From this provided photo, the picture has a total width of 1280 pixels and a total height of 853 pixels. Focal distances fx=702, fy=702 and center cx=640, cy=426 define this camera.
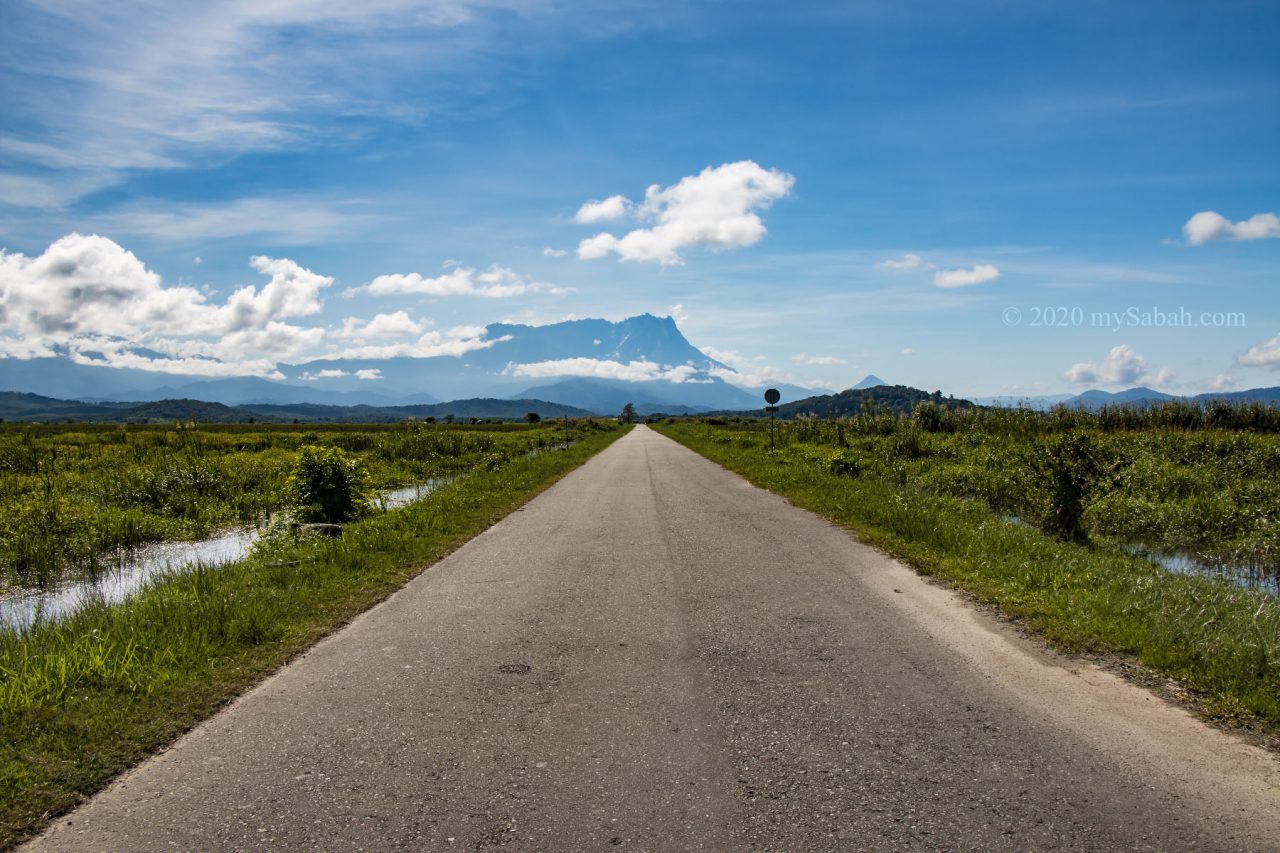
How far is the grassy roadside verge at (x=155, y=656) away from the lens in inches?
167

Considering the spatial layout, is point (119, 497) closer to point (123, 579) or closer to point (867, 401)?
point (123, 579)

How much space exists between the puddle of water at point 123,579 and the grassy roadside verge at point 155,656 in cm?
115

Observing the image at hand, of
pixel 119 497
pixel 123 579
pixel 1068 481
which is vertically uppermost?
pixel 1068 481

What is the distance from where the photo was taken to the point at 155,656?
19.4 ft

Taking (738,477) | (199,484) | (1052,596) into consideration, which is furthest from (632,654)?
(199,484)

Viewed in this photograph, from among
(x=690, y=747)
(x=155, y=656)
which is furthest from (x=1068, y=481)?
(x=155, y=656)

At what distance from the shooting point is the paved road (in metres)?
3.56

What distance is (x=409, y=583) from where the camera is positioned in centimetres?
903

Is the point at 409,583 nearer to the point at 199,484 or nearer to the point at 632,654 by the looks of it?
the point at 632,654

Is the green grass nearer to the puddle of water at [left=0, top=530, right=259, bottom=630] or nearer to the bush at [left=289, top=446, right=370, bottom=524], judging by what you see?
the puddle of water at [left=0, top=530, right=259, bottom=630]

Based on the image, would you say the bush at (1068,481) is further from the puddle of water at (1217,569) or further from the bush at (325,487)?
the bush at (325,487)

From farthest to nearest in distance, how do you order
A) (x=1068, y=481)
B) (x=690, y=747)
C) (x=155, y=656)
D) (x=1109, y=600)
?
(x=1068, y=481) → (x=1109, y=600) → (x=155, y=656) → (x=690, y=747)

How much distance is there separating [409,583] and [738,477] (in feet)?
49.3

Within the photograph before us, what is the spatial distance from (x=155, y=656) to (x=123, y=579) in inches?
269
